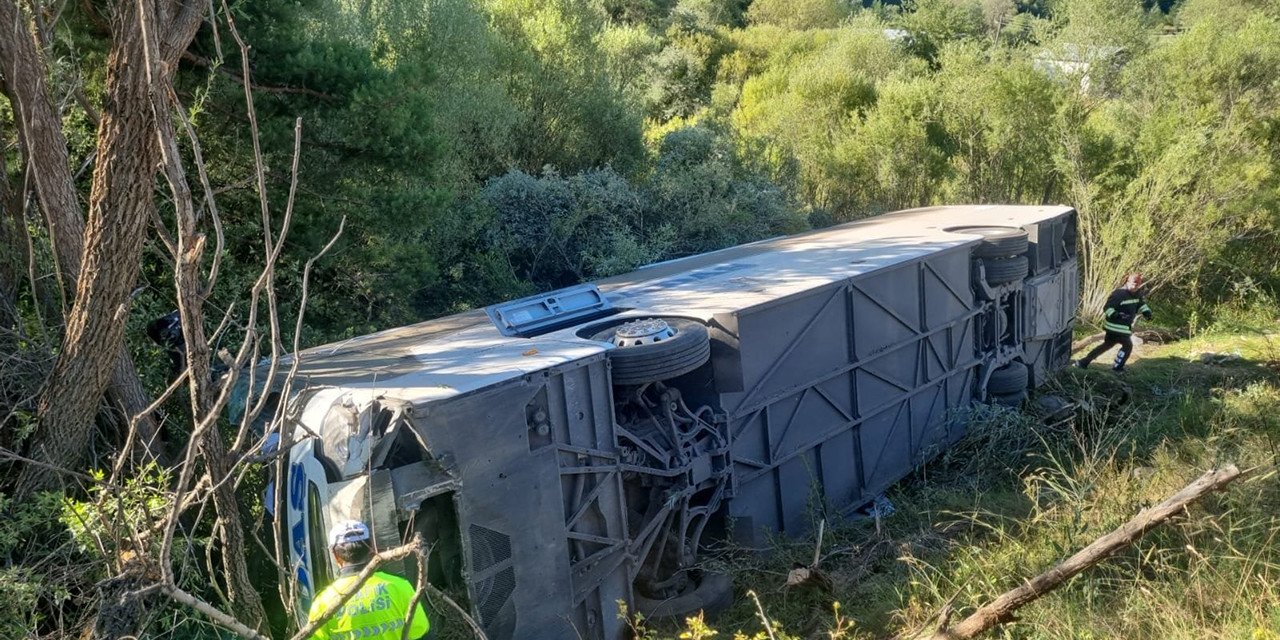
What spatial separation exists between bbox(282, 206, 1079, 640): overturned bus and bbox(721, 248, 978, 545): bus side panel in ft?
0.08

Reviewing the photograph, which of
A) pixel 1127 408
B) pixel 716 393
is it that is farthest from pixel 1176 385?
pixel 716 393

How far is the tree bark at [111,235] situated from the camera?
4.70 meters

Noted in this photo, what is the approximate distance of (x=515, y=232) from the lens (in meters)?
13.4

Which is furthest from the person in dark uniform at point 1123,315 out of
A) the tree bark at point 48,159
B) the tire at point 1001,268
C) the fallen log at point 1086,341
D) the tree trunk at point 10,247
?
the tree trunk at point 10,247

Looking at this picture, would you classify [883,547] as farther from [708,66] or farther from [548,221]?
[708,66]

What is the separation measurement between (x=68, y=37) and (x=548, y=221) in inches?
275

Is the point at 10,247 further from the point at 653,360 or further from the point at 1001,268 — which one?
the point at 1001,268

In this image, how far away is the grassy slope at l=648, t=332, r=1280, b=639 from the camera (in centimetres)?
475

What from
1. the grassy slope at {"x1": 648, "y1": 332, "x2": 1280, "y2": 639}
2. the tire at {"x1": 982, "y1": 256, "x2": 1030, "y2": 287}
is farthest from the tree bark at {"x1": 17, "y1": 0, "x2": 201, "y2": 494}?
the tire at {"x1": 982, "y1": 256, "x2": 1030, "y2": 287}

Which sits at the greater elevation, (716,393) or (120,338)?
(120,338)

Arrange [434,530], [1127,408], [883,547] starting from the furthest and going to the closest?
[1127,408] → [883,547] → [434,530]

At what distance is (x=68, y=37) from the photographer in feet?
24.1

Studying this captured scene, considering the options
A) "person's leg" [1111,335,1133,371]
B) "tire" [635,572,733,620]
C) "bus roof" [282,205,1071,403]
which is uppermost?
"bus roof" [282,205,1071,403]

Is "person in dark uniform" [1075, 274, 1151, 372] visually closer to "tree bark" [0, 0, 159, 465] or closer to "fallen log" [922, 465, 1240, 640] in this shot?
"fallen log" [922, 465, 1240, 640]
